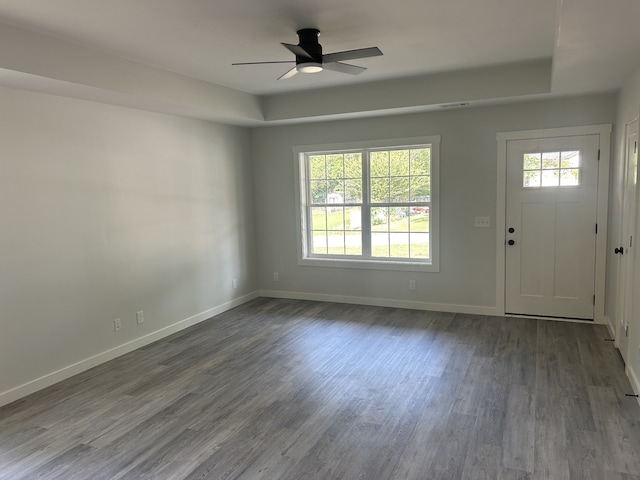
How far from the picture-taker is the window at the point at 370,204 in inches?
220

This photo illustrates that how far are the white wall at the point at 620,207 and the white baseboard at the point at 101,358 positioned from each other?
4337 millimetres

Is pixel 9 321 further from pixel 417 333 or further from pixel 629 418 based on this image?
pixel 629 418

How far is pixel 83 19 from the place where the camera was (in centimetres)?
296

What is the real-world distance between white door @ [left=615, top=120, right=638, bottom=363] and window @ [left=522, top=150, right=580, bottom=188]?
84 centimetres

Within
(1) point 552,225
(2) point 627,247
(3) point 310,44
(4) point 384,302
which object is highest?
(3) point 310,44

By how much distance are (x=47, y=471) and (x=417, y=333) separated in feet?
11.3

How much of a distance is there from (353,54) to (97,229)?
9.13 feet

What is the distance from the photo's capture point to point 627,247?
3.84 metres

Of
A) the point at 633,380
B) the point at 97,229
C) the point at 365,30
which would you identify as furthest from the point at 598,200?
the point at 97,229

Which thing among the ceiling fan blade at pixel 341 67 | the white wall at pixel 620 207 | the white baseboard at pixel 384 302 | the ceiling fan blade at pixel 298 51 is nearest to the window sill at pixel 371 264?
the white baseboard at pixel 384 302

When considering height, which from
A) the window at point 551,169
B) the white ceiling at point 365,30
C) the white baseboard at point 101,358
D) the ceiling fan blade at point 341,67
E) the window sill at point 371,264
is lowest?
the white baseboard at point 101,358

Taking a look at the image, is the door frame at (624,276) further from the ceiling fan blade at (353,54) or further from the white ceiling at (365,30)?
the ceiling fan blade at (353,54)

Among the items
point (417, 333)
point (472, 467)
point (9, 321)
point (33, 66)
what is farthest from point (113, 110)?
point (472, 467)

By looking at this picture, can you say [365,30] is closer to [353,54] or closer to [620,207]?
[353,54]
